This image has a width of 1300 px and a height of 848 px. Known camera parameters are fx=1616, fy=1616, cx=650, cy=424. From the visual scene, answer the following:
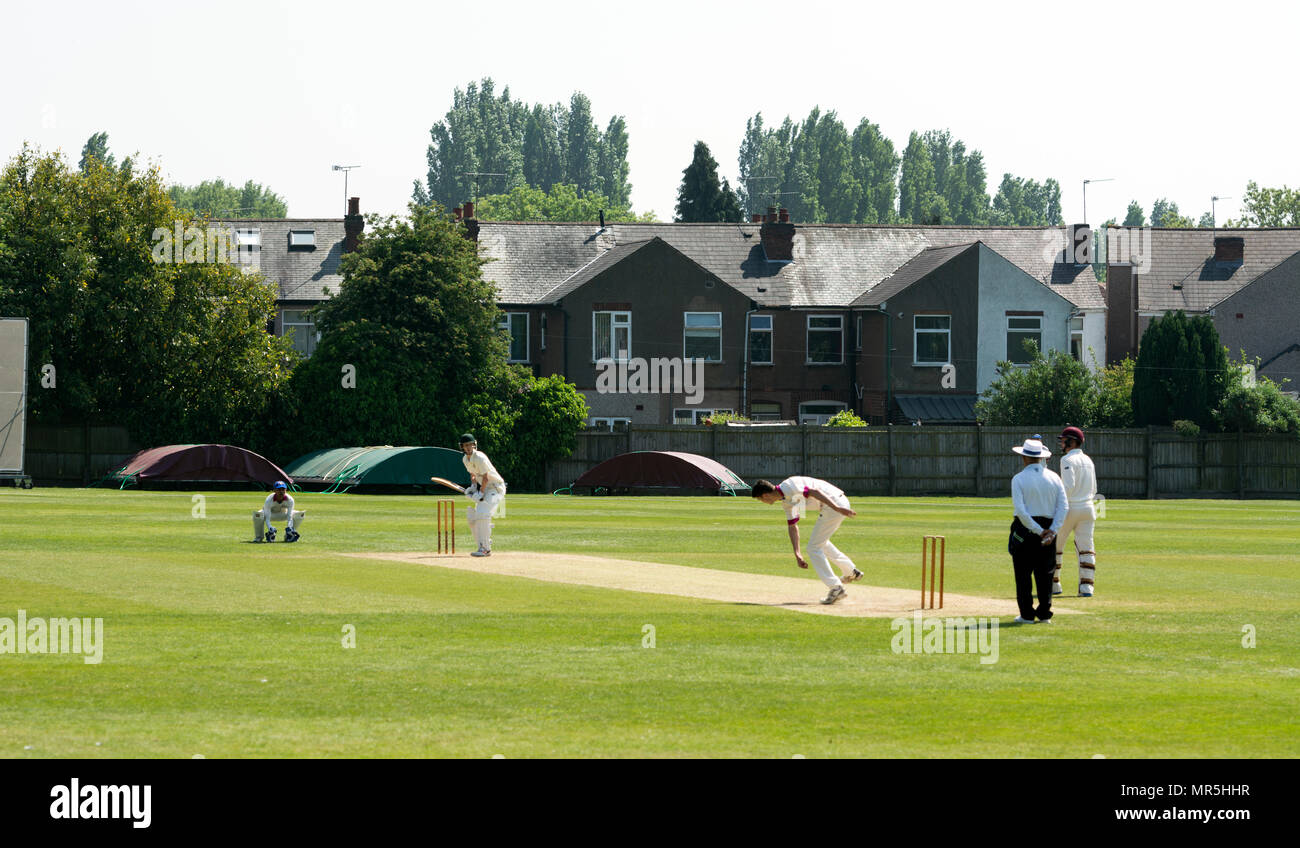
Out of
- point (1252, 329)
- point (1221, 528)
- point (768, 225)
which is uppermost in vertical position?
point (768, 225)

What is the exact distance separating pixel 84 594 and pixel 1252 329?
183 ft

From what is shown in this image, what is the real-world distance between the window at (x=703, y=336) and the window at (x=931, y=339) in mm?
7309

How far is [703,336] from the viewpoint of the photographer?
60.2 m

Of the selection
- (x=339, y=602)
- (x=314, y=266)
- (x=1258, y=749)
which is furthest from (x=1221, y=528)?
(x=314, y=266)

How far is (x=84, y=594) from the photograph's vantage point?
17969 mm

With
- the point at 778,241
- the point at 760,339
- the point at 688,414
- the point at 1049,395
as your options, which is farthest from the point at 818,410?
the point at 1049,395

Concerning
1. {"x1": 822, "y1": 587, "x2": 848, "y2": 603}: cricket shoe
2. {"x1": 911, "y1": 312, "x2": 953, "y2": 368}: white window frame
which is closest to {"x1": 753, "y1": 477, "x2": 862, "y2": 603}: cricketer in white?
{"x1": 822, "y1": 587, "x2": 848, "y2": 603}: cricket shoe

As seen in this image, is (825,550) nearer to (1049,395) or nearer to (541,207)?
(1049,395)

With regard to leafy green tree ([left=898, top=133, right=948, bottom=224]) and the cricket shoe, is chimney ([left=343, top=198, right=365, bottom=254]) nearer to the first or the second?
the cricket shoe

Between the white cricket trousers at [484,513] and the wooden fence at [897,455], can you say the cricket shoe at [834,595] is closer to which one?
the white cricket trousers at [484,513]

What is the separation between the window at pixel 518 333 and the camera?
6116cm

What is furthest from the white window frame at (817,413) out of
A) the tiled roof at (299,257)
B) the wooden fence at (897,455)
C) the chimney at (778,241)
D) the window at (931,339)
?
the tiled roof at (299,257)

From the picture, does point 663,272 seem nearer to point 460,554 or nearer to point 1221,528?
point 1221,528

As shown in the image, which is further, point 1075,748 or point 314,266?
point 314,266
